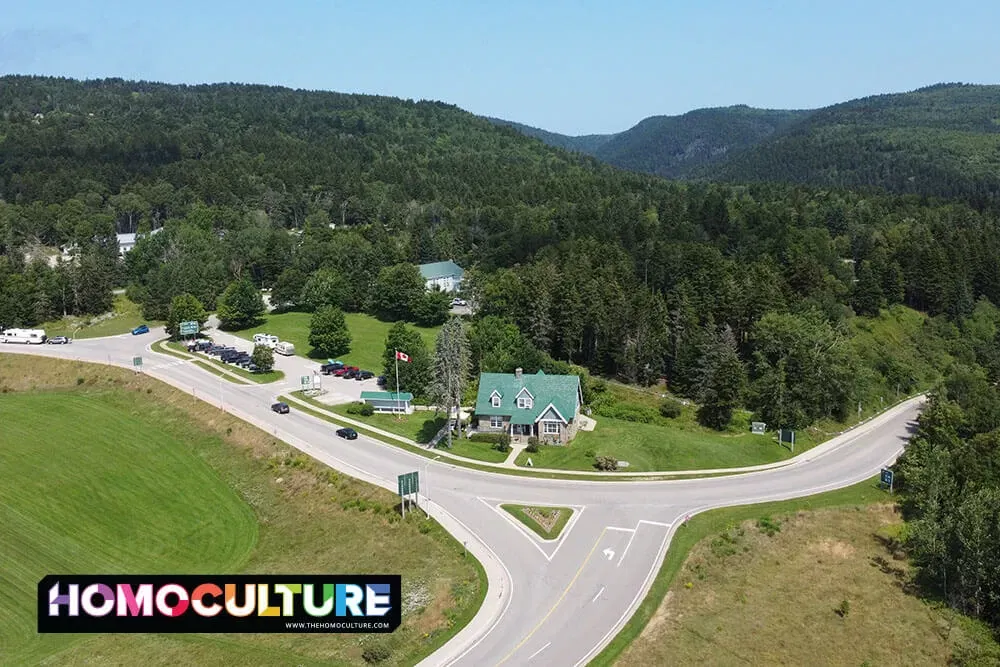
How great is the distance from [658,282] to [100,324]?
321ft

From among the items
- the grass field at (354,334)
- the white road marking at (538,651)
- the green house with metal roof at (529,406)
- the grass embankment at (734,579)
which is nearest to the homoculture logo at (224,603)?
the white road marking at (538,651)

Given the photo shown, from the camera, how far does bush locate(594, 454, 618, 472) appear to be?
63.5 meters

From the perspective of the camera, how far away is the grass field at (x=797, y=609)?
126ft

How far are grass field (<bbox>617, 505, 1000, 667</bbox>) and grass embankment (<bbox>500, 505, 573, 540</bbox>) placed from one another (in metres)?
9.79

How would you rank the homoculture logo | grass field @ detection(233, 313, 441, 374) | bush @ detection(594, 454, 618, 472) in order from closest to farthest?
1. the homoculture logo
2. bush @ detection(594, 454, 618, 472)
3. grass field @ detection(233, 313, 441, 374)

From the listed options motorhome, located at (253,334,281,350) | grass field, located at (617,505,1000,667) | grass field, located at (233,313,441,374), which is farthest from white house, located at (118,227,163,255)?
grass field, located at (617,505,1000,667)

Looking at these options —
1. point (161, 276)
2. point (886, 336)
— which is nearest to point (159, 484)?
point (161, 276)

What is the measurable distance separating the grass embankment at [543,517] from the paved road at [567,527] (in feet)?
2.65

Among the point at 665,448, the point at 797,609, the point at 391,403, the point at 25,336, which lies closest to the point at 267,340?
the point at 391,403

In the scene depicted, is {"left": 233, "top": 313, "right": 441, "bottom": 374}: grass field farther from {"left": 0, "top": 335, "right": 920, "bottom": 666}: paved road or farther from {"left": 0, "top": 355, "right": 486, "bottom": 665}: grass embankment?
{"left": 0, "top": 355, "right": 486, "bottom": 665}: grass embankment

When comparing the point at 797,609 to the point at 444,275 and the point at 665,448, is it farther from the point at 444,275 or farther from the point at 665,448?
the point at 444,275

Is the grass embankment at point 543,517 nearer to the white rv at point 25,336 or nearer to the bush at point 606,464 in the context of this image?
the bush at point 606,464

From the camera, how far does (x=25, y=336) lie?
4090 inches

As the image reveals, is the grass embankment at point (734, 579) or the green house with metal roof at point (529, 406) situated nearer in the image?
the grass embankment at point (734, 579)
